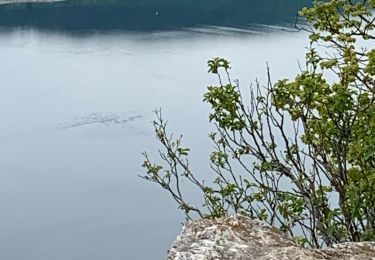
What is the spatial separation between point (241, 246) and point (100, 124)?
2474cm

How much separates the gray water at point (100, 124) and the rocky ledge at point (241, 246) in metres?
14.7

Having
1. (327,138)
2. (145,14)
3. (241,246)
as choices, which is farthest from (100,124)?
(241,246)

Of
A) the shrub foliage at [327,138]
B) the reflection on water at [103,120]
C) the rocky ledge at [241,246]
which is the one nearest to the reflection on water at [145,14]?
the reflection on water at [103,120]

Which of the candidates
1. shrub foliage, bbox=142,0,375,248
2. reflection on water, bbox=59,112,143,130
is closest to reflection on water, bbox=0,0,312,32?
reflection on water, bbox=59,112,143,130

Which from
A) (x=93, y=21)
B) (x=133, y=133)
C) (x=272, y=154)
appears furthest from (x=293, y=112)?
(x=93, y=21)

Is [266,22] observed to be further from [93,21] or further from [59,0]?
[59,0]

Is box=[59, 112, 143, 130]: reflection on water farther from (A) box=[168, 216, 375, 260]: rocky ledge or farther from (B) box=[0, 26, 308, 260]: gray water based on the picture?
(A) box=[168, 216, 375, 260]: rocky ledge

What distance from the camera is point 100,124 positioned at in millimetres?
27062

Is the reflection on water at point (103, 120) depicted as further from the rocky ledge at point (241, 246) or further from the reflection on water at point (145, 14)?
the rocky ledge at point (241, 246)

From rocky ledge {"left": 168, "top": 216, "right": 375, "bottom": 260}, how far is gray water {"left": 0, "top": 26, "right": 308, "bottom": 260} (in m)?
14.7

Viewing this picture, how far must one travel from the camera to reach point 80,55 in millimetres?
38219

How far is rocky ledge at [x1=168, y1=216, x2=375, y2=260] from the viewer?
2.51 metres

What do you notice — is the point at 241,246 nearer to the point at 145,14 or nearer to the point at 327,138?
the point at 327,138

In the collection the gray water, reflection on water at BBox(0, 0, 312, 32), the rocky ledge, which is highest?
the rocky ledge
